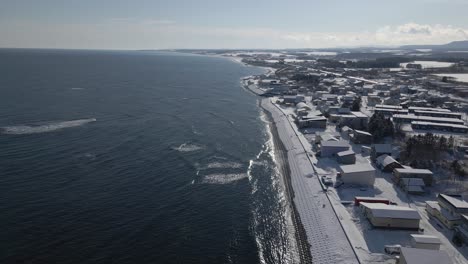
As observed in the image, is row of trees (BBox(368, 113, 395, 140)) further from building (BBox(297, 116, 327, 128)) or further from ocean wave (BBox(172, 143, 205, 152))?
ocean wave (BBox(172, 143, 205, 152))

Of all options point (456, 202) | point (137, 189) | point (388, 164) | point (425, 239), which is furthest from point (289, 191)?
point (137, 189)

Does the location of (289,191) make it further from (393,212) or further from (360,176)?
(393,212)

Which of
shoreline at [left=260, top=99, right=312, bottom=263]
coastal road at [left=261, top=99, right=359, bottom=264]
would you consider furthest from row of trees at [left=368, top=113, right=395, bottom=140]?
shoreline at [left=260, top=99, right=312, bottom=263]

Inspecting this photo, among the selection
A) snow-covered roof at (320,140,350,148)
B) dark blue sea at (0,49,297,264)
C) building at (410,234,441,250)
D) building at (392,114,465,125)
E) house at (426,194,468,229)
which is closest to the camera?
building at (410,234,441,250)

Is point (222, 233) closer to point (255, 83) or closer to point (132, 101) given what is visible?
point (132, 101)

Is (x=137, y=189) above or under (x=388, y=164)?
under
